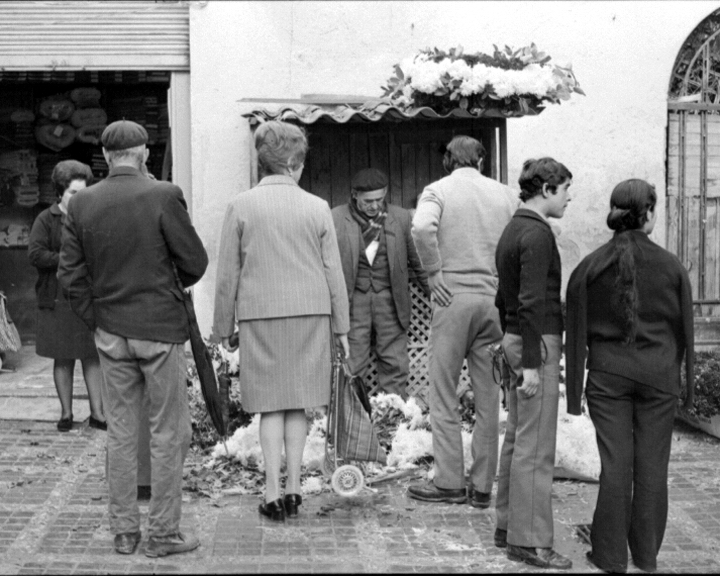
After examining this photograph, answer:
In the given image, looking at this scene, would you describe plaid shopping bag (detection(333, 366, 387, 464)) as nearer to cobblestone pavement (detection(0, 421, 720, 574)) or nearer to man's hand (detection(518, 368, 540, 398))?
cobblestone pavement (detection(0, 421, 720, 574))

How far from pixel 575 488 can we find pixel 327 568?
1.94m

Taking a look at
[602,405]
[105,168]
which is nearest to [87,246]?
[602,405]

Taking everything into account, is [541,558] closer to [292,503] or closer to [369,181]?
[292,503]

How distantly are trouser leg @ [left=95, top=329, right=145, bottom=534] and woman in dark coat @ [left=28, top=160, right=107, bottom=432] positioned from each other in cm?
244

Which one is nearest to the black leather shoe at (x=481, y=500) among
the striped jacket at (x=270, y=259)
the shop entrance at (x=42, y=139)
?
the striped jacket at (x=270, y=259)

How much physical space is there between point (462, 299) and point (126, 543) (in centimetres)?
210

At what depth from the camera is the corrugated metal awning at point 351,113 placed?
7.29 m

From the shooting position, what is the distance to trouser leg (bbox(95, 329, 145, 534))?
4.77 m

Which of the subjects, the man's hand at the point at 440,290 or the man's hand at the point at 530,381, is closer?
the man's hand at the point at 530,381

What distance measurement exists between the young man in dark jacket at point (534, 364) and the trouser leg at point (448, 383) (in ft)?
2.49

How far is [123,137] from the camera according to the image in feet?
15.8

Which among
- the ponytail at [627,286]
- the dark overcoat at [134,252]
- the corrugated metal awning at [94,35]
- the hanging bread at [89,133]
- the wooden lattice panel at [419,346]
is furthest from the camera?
the hanging bread at [89,133]

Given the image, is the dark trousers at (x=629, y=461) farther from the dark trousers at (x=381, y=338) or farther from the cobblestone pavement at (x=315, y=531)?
the dark trousers at (x=381, y=338)

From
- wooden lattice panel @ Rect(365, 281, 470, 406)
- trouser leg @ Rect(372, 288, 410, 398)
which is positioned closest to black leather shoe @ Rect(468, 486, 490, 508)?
trouser leg @ Rect(372, 288, 410, 398)
